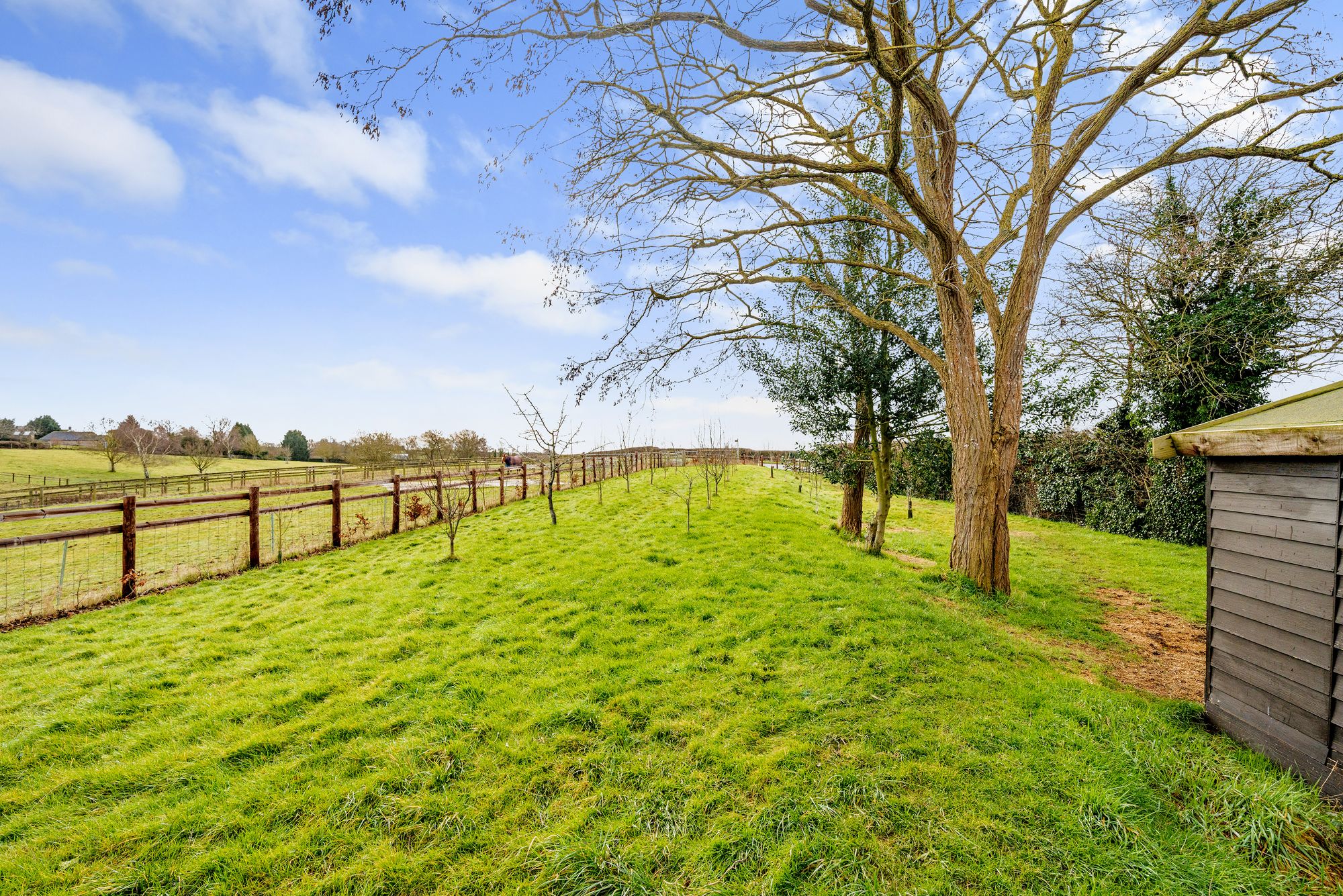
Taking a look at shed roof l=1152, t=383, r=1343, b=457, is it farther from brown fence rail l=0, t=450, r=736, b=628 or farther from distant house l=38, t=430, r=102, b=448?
distant house l=38, t=430, r=102, b=448

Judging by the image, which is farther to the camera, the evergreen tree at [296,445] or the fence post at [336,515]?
the evergreen tree at [296,445]

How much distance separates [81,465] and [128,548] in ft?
154

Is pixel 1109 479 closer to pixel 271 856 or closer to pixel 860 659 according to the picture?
pixel 860 659

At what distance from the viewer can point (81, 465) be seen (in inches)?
1448

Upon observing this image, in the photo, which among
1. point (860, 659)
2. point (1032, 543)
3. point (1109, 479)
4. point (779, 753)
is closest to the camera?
point (779, 753)

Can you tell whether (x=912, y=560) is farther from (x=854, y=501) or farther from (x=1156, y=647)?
(x=1156, y=647)

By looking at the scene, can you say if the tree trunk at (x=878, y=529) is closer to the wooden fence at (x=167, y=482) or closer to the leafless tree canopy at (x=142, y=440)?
the wooden fence at (x=167, y=482)

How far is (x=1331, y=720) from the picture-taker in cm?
278

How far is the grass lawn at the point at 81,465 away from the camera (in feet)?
107

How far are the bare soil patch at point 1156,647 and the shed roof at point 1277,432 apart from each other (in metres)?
2.22

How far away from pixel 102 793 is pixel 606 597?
417 centimetres

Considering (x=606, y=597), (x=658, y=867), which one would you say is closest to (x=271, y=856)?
(x=658, y=867)

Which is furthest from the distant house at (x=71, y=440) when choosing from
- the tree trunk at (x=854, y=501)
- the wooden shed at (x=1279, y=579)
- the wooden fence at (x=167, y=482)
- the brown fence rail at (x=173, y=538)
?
the wooden shed at (x=1279, y=579)

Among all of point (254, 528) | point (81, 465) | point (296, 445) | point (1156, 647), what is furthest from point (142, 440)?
point (1156, 647)
